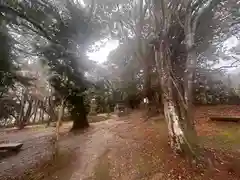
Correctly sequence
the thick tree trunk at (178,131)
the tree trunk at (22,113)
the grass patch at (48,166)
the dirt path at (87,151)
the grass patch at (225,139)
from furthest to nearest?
the tree trunk at (22,113) → the grass patch at (225,139) → the grass patch at (48,166) → the dirt path at (87,151) → the thick tree trunk at (178,131)

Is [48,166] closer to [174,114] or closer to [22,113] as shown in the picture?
[174,114]

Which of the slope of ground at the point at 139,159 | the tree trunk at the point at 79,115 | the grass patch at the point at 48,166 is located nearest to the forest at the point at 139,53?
the tree trunk at the point at 79,115

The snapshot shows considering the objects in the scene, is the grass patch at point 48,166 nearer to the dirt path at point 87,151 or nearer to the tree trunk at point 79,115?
the dirt path at point 87,151

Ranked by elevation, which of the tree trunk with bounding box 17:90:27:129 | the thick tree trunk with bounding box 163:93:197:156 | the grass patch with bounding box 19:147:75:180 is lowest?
the grass patch with bounding box 19:147:75:180

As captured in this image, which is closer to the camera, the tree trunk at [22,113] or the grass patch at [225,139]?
the grass patch at [225,139]

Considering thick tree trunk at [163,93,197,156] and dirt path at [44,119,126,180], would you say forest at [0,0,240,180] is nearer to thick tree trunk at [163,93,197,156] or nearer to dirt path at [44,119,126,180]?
thick tree trunk at [163,93,197,156]

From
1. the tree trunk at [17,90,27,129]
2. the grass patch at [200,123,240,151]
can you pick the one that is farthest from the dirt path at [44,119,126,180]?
the tree trunk at [17,90,27,129]

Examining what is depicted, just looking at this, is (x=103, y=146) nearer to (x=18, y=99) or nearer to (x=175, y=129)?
(x=175, y=129)

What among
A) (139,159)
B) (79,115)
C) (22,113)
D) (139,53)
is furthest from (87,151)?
(22,113)

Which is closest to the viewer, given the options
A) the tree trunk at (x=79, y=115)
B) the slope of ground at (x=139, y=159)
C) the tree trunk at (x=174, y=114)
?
the slope of ground at (x=139, y=159)

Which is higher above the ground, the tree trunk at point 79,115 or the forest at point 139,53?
the forest at point 139,53

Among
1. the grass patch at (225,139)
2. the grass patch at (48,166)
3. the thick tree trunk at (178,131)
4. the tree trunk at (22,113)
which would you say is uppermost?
the tree trunk at (22,113)

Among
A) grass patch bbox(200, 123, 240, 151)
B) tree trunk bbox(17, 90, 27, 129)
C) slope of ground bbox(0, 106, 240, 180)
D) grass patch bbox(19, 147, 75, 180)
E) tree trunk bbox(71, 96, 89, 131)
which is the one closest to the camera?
slope of ground bbox(0, 106, 240, 180)

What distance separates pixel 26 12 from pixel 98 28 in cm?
479
